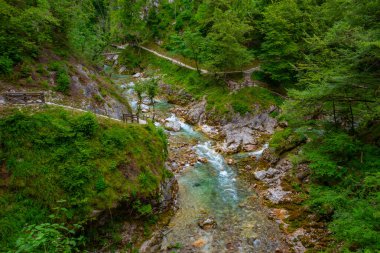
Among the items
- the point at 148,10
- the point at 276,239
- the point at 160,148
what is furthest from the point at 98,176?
the point at 148,10

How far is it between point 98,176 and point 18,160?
175 inches

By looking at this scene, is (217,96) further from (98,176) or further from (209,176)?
(98,176)

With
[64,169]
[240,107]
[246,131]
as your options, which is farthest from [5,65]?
[240,107]

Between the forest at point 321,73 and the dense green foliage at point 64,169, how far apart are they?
924 mm

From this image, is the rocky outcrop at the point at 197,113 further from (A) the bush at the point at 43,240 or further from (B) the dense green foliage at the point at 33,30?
(A) the bush at the point at 43,240

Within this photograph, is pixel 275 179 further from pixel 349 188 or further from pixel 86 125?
pixel 86 125

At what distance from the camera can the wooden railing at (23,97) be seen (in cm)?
1716

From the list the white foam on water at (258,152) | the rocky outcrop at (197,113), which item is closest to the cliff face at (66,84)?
the rocky outcrop at (197,113)

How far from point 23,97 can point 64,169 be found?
21.0 ft

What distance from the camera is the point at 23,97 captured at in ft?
57.0

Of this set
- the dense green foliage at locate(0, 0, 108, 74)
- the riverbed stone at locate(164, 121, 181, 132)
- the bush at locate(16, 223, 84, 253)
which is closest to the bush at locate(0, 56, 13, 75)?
the dense green foliage at locate(0, 0, 108, 74)

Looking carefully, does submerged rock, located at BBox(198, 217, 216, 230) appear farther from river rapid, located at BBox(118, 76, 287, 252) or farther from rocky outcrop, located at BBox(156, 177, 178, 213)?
rocky outcrop, located at BBox(156, 177, 178, 213)

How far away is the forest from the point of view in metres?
14.1

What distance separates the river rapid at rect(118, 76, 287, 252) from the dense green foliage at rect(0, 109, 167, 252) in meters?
3.03
